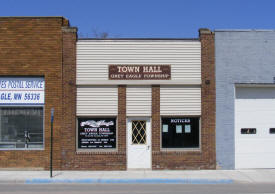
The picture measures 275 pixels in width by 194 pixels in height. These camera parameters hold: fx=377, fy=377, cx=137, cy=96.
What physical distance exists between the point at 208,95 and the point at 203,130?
4.96ft

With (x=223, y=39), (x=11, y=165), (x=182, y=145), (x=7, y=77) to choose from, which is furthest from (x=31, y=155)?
(x=223, y=39)

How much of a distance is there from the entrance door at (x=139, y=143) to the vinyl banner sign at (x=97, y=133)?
0.73 meters

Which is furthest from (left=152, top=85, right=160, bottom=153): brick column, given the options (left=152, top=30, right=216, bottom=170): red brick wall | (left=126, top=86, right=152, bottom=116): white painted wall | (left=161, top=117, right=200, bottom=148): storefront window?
(left=161, top=117, right=200, bottom=148): storefront window

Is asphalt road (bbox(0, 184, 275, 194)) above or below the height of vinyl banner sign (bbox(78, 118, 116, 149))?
below

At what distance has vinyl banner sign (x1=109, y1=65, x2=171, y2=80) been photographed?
1609 cm

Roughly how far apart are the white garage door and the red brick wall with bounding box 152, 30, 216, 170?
123 centimetres

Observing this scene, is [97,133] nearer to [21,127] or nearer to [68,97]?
[68,97]

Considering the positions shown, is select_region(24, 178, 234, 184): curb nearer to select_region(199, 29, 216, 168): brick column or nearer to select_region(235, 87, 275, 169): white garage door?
select_region(199, 29, 216, 168): brick column

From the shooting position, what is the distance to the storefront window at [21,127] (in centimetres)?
1606

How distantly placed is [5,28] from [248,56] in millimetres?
10462

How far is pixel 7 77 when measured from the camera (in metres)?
16.1

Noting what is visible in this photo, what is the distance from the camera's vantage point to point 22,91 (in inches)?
634

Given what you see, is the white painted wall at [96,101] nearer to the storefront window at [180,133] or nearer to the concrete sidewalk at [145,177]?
the storefront window at [180,133]

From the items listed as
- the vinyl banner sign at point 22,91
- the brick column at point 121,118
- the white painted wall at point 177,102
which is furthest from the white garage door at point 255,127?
the vinyl banner sign at point 22,91
